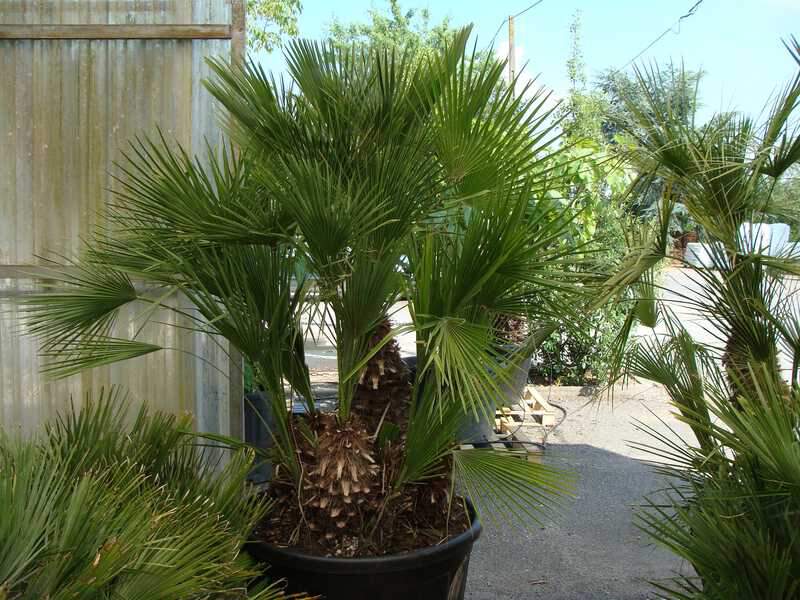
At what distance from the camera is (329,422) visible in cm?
260

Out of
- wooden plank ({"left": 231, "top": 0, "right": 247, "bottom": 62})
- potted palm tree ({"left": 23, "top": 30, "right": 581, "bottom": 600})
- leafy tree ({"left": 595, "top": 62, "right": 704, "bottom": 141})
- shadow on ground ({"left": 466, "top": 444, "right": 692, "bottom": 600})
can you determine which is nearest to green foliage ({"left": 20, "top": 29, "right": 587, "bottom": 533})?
potted palm tree ({"left": 23, "top": 30, "right": 581, "bottom": 600})

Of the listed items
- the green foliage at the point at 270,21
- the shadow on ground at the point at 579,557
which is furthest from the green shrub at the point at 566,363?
the green foliage at the point at 270,21

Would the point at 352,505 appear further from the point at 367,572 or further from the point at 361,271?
the point at 361,271

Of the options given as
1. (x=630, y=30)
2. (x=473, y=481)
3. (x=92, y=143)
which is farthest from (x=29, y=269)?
(x=630, y=30)

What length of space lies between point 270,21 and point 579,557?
12.0 meters

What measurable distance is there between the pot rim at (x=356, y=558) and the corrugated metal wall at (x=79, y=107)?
93 cm

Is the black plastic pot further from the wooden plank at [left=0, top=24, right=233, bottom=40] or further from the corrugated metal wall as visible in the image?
the wooden plank at [left=0, top=24, right=233, bottom=40]

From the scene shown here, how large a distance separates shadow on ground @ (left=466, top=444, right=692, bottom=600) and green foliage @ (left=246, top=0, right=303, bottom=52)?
10.5 metres

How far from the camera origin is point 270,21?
44.8 ft

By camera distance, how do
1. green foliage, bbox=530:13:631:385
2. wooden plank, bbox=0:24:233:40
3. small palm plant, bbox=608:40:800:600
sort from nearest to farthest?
small palm plant, bbox=608:40:800:600, wooden plank, bbox=0:24:233:40, green foliage, bbox=530:13:631:385

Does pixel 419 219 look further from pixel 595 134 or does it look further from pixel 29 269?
pixel 595 134

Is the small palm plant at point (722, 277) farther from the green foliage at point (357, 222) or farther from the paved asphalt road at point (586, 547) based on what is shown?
the green foliage at point (357, 222)

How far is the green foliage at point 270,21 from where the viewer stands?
13133mm

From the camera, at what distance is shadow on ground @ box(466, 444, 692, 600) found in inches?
135
